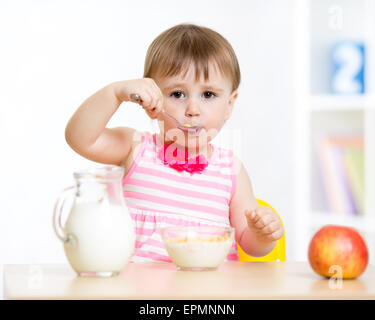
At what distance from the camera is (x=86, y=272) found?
86cm

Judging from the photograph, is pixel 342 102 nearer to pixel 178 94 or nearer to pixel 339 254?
pixel 178 94

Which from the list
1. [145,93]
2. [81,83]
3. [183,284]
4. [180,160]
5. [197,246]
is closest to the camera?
[183,284]

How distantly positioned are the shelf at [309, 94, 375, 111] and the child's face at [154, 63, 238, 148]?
51.6 inches

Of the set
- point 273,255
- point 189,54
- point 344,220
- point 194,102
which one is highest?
point 189,54

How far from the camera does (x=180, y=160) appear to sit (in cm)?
146

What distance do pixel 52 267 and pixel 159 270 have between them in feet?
0.52

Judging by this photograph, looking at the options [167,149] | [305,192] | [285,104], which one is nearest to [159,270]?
[167,149]

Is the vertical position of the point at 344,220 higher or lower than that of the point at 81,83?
lower

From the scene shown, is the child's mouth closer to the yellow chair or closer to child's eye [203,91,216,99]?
child's eye [203,91,216,99]

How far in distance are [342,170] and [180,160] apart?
1401mm

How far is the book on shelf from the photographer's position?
8.81ft

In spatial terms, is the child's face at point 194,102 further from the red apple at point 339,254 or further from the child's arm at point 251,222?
the red apple at point 339,254

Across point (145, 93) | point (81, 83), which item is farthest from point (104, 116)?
point (81, 83)
